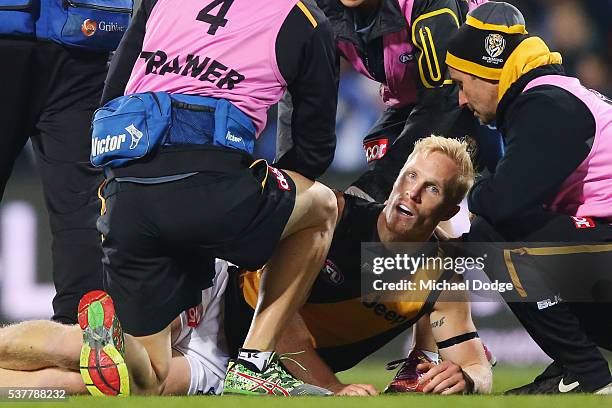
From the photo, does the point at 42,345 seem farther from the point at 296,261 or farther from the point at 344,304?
the point at 344,304

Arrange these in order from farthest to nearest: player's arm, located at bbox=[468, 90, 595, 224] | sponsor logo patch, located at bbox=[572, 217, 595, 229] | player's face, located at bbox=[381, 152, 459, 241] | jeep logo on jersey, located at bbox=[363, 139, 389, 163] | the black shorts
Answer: jeep logo on jersey, located at bbox=[363, 139, 389, 163]
player's face, located at bbox=[381, 152, 459, 241]
sponsor logo patch, located at bbox=[572, 217, 595, 229]
player's arm, located at bbox=[468, 90, 595, 224]
the black shorts

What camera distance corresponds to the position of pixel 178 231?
442 cm

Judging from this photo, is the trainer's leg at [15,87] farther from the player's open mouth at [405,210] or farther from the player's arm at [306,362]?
the player's open mouth at [405,210]

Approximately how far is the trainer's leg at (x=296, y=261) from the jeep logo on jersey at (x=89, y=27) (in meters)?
1.13

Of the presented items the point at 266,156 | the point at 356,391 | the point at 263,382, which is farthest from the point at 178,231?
the point at 266,156

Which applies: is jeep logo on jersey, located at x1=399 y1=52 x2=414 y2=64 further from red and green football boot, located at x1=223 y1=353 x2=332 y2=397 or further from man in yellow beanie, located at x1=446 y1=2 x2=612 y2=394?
red and green football boot, located at x1=223 y1=353 x2=332 y2=397

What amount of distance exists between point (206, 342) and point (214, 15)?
4.53 feet

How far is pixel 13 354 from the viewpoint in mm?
4590

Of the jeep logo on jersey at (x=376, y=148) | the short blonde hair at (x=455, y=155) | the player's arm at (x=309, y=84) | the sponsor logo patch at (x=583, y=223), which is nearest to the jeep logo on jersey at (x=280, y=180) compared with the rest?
the player's arm at (x=309, y=84)

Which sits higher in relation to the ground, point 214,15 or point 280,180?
point 214,15

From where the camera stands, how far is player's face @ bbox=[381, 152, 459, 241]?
5.14 m

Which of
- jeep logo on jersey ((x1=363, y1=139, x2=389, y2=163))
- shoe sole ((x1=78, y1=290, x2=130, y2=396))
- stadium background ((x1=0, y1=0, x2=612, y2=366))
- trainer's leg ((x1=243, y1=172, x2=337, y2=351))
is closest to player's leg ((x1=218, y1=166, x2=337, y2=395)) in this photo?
trainer's leg ((x1=243, y1=172, x2=337, y2=351))

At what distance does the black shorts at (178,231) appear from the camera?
14.5ft

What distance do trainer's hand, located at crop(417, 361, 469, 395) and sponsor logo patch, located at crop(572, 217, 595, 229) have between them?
74cm
